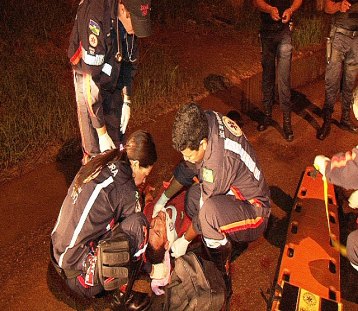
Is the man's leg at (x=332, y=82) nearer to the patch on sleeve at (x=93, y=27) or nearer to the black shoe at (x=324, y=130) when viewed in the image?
the black shoe at (x=324, y=130)

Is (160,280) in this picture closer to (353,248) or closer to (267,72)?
(353,248)

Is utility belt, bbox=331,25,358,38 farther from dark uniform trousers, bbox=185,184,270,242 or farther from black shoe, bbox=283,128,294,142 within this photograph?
dark uniform trousers, bbox=185,184,270,242

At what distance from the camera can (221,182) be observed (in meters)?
2.88

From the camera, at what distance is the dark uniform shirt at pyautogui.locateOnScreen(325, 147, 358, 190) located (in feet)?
9.48

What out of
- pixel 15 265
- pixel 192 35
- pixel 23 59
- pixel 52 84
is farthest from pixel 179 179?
pixel 192 35

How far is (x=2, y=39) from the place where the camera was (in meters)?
7.08

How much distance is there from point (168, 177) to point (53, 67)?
3072 mm

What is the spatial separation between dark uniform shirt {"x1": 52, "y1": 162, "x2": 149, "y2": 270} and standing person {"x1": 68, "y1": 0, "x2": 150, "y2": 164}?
2.24ft

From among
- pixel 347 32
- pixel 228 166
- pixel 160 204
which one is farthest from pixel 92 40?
pixel 347 32

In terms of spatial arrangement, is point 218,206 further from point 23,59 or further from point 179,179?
point 23,59

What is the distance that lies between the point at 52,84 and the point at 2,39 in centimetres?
195

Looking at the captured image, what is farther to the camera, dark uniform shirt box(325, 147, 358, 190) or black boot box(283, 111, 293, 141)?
black boot box(283, 111, 293, 141)

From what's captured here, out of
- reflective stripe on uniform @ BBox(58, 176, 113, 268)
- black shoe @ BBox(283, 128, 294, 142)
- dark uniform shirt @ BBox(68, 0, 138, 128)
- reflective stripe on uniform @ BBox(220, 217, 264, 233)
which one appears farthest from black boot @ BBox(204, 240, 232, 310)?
black shoe @ BBox(283, 128, 294, 142)

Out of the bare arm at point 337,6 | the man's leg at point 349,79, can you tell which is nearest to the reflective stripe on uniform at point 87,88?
the bare arm at point 337,6
